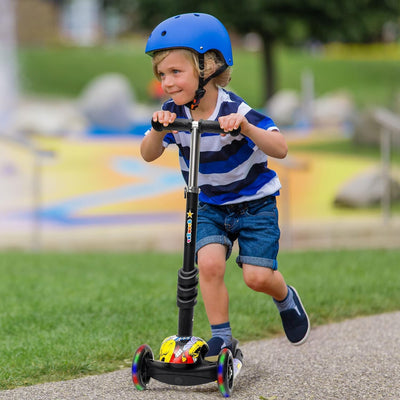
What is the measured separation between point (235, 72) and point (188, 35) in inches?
1360

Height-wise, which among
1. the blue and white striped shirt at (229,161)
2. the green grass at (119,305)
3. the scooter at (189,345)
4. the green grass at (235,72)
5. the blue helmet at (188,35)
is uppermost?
the green grass at (235,72)

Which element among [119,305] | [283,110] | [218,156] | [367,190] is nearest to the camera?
[218,156]

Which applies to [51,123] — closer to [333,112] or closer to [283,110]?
[283,110]

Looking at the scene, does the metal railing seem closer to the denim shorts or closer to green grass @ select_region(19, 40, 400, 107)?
the denim shorts

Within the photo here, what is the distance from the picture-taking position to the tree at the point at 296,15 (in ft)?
78.6

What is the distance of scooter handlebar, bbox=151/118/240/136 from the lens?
3342mm

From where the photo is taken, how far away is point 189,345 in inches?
135

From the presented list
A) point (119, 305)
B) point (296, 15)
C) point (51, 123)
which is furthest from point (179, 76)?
point (296, 15)

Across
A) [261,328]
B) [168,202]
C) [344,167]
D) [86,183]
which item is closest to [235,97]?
[261,328]

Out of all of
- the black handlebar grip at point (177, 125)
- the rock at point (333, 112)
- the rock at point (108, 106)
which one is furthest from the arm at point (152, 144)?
the rock at point (333, 112)

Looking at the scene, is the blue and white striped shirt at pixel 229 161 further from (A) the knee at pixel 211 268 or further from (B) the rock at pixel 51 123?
(B) the rock at pixel 51 123

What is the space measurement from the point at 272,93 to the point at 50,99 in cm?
916

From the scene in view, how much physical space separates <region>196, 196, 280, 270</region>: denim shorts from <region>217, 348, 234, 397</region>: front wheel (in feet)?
1.67

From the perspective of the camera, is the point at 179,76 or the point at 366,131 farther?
the point at 366,131
